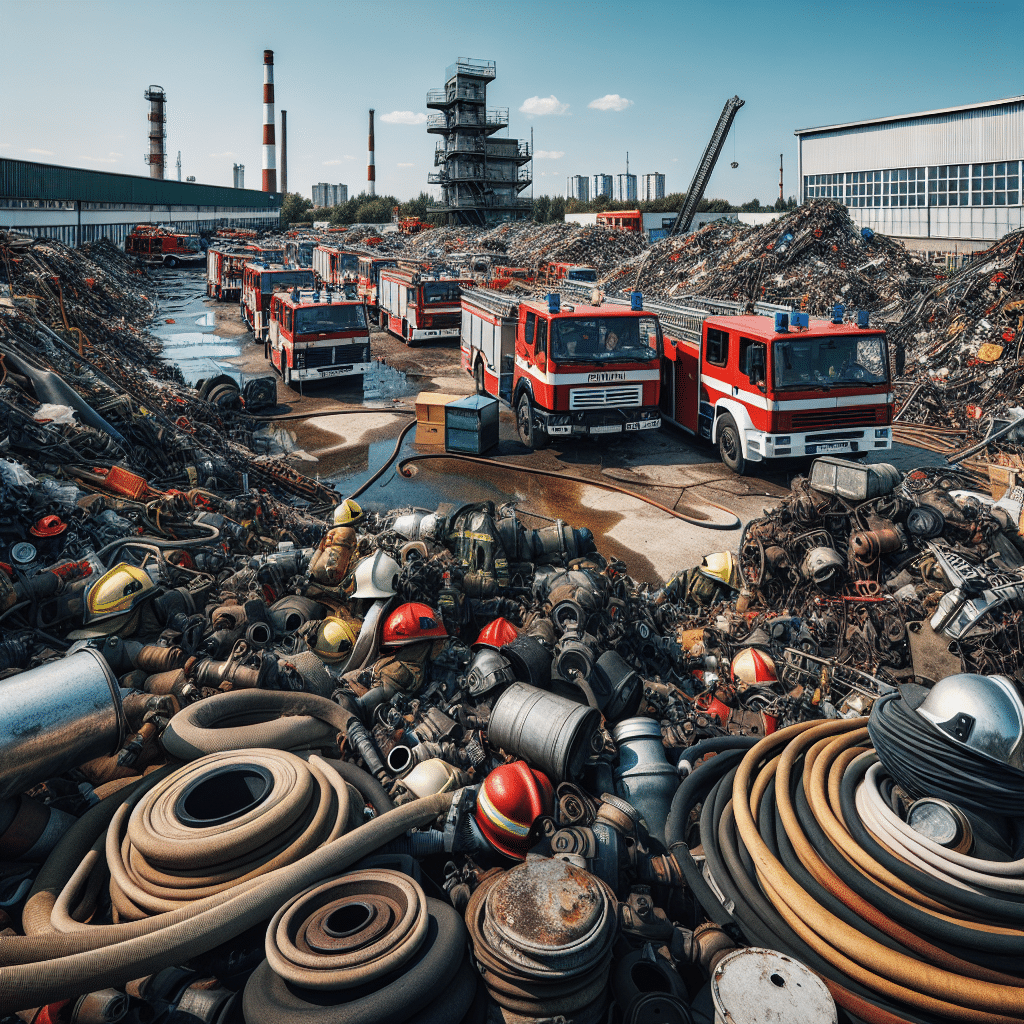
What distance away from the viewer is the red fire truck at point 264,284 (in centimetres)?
2438

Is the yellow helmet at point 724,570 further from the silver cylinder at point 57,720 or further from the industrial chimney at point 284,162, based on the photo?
the industrial chimney at point 284,162

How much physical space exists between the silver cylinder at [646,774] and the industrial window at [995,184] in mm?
41188

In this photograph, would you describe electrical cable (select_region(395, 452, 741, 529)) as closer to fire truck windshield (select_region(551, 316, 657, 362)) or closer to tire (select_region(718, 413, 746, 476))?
tire (select_region(718, 413, 746, 476))

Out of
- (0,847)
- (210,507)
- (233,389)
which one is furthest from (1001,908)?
(233,389)

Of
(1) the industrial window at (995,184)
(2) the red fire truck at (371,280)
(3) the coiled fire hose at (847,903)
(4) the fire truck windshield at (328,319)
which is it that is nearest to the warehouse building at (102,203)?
(2) the red fire truck at (371,280)

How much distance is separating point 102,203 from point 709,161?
149ft

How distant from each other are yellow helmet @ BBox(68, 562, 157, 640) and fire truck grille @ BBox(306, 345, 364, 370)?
1377 cm

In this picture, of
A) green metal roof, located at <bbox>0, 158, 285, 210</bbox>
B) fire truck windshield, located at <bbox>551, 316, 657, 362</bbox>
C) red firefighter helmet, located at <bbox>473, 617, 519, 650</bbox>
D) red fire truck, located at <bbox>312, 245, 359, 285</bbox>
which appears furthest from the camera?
green metal roof, located at <bbox>0, 158, 285, 210</bbox>

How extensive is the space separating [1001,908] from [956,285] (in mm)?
20397

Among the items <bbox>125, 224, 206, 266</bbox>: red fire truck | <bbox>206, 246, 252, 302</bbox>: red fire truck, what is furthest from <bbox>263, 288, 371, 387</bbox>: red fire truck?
<bbox>125, 224, 206, 266</bbox>: red fire truck

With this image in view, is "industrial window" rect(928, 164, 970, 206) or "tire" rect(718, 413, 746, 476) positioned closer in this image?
"tire" rect(718, 413, 746, 476)

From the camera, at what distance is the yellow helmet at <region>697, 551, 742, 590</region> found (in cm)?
855

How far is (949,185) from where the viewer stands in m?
38.6

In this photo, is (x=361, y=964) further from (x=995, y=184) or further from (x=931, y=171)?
(x=931, y=171)
